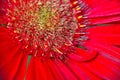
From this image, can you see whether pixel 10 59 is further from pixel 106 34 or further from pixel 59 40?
pixel 106 34

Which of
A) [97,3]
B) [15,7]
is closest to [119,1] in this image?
[97,3]

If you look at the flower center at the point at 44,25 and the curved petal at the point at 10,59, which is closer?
the curved petal at the point at 10,59

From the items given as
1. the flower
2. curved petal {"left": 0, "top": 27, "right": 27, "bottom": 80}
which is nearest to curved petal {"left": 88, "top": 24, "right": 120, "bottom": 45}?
the flower

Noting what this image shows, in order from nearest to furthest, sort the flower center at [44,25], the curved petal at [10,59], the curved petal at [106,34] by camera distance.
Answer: the curved petal at [10,59] → the flower center at [44,25] → the curved petal at [106,34]

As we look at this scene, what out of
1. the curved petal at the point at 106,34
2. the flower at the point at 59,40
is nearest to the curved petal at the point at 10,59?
the flower at the point at 59,40

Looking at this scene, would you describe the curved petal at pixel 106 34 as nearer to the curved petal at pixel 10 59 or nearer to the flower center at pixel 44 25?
the flower center at pixel 44 25

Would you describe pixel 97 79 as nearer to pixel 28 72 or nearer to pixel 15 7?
pixel 28 72

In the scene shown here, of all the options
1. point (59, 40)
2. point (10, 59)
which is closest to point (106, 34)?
point (59, 40)

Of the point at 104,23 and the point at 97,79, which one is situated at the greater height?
the point at 104,23
